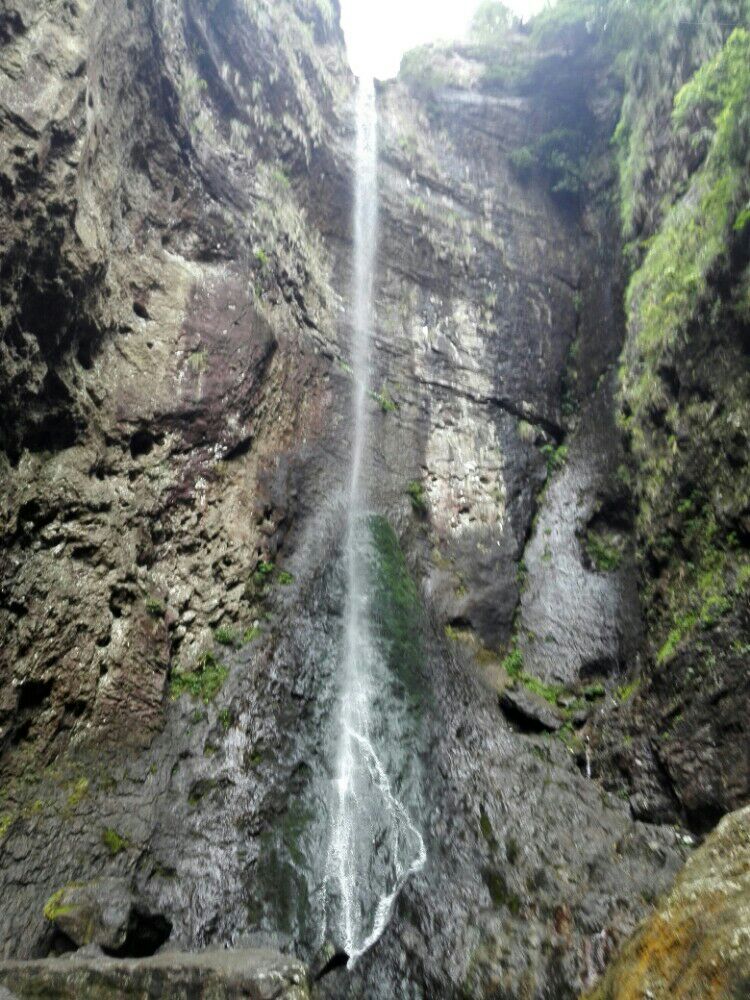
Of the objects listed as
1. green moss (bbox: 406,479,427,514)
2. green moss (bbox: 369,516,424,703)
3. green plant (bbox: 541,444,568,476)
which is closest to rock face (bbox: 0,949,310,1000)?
green moss (bbox: 369,516,424,703)

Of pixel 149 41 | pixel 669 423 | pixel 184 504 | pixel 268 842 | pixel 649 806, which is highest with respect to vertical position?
pixel 149 41

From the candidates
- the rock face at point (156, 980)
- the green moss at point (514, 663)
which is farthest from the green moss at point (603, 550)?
the rock face at point (156, 980)

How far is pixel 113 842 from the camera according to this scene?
606cm

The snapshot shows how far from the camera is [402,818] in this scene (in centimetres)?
683

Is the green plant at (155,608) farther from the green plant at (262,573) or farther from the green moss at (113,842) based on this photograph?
the green moss at (113,842)

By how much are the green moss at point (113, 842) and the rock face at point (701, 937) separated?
4685mm

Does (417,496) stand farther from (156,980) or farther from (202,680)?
(156,980)

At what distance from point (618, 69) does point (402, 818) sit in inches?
726

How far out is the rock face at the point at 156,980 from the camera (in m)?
3.89

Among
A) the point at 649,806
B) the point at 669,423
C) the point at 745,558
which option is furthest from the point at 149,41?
the point at 649,806

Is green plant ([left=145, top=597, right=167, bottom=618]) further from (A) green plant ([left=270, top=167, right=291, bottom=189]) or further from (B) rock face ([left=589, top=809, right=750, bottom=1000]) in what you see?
(A) green plant ([left=270, top=167, right=291, bottom=189])

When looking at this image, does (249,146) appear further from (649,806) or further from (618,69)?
(649,806)

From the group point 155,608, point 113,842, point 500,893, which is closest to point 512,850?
point 500,893

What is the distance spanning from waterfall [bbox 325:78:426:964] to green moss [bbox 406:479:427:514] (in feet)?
2.81
